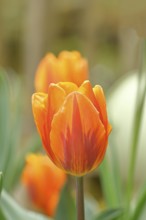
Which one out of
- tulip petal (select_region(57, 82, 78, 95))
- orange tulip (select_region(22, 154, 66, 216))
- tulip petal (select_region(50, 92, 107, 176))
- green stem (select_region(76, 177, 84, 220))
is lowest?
orange tulip (select_region(22, 154, 66, 216))

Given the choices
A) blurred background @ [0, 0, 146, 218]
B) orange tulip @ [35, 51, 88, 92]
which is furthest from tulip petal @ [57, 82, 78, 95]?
blurred background @ [0, 0, 146, 218]

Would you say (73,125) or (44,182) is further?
(44,182)

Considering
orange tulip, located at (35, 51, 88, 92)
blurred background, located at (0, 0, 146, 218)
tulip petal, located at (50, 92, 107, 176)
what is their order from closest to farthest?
tulip petal, located at (50, 92, 107, 176)
orange tulip, located at (35, 51, 88, 92)
blurred background, located at (0, 0, 146, 218)

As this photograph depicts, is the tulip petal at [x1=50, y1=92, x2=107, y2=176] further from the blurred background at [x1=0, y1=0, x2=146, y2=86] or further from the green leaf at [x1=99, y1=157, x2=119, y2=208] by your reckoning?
the blurred background at [x1=0, y1=0, x2=146, y2=86]

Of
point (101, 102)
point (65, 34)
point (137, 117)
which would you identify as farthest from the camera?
point (65, 34)

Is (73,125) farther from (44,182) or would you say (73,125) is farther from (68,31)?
(68,31)

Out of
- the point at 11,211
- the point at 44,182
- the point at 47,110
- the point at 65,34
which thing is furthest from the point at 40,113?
the point at 65,34
